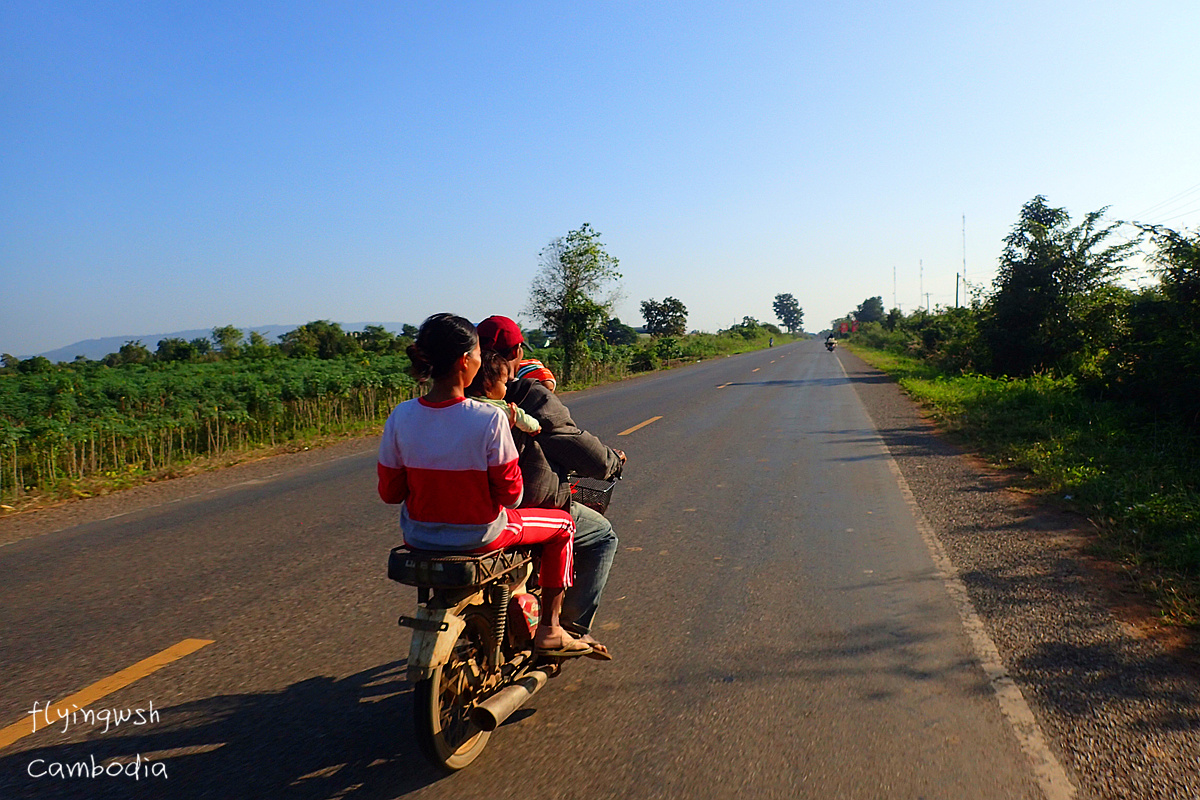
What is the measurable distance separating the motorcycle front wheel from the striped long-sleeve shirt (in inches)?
14.2

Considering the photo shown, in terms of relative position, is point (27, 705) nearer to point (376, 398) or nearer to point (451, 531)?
point (451, 531)

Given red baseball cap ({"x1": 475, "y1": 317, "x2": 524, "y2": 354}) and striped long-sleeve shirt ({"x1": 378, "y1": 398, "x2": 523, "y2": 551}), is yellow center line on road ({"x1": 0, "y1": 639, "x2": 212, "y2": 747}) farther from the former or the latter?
red baseball cap ({"x1": 475, "y1": 317, "x2": 524, "y2": 354})

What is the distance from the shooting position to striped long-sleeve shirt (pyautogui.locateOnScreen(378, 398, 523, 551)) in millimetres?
2775

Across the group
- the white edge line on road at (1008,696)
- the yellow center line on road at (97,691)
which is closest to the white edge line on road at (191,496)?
the yellow center line on road at (97,691)

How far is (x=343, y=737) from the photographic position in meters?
3.11

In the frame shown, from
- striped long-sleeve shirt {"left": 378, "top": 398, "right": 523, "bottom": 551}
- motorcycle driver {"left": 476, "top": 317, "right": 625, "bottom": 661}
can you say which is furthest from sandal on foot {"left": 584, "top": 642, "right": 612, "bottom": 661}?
striped long-sleeve shirt {"left": 378, "top": 398, "right": 523, "bottom": 551}

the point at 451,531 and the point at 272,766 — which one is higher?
the point at 451,531

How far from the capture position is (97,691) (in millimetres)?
3572

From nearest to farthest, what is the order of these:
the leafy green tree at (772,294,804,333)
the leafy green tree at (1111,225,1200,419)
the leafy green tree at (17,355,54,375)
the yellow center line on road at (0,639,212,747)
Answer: the yellow center line on road at (0,639,212,747) < the leafy green tree at (1111,225,1200,419) < the leafy green tree at (17,355,54,375) < the leafy green tree at (772,294,804,333)

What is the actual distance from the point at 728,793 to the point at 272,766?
1682 millimetres

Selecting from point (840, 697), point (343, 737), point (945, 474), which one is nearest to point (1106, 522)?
point (945, 474)

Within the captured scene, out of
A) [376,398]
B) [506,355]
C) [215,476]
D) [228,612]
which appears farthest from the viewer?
[376,398]

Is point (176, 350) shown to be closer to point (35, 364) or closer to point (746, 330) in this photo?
point (35, 364)

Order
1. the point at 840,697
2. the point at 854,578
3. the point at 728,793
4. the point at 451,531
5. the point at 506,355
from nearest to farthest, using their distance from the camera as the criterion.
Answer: the point at 728,793 < the point at 451,531 < the point at 506,355 < the point at 840,697 < the point at 854,578
